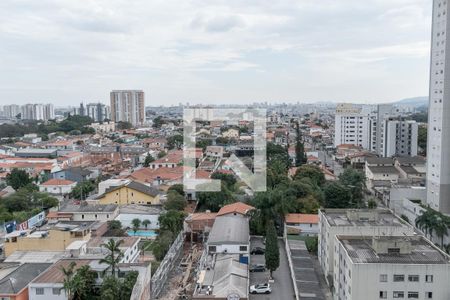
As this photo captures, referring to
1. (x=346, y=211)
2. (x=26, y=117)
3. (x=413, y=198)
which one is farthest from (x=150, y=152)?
(x=26, y=117)

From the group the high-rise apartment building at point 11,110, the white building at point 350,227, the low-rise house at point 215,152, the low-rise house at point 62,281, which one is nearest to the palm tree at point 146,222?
the low-rise house at point 62,281

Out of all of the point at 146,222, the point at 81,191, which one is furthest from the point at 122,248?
the point at 81,191

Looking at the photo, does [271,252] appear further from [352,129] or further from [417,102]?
[417,102]

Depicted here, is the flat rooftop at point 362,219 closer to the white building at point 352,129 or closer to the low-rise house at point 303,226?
the low-rise house at point 303,226

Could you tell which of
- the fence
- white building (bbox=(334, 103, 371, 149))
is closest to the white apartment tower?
the fence

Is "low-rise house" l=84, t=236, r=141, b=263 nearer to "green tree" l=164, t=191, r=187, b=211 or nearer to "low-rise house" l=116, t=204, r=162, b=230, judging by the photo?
"low-rise house" l=116, t=204, r=162, b=230

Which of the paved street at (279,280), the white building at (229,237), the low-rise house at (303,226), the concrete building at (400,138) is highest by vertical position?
the concrete building at (400,138)

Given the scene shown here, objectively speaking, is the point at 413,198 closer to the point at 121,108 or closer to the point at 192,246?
the point at 192,246
